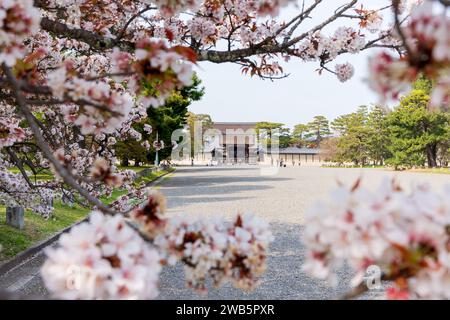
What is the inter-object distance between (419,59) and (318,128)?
88.7 metres

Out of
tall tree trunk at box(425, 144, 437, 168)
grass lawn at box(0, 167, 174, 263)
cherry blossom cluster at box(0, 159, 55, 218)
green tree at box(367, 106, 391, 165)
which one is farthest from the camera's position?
green tree at box(367, 106, 391, 165)

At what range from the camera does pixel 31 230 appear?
8.55 meters

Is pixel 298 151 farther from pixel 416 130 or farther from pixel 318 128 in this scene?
pixel 416 130

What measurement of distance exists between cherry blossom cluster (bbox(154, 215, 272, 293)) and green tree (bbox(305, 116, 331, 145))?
86.7m

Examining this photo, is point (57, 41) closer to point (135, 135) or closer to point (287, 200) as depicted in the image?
point (135, 135)

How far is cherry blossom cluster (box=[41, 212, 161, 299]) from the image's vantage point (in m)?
1.35

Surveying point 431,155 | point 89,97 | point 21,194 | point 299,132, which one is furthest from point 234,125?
point 89,97

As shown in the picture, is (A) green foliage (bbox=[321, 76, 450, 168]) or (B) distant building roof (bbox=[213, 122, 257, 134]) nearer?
(A) green foliage (bbox=[321, 76, 450, 168])

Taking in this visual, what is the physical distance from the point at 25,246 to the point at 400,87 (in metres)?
7.20

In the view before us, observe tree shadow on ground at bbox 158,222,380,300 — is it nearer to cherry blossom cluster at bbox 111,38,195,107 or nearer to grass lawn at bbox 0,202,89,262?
grass lawn at bbox 0,202,89,262

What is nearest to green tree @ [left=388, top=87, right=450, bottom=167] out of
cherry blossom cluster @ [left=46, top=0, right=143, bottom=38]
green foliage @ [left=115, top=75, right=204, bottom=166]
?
green foliage @ [left=115, top=75, right=204, bottom=166]

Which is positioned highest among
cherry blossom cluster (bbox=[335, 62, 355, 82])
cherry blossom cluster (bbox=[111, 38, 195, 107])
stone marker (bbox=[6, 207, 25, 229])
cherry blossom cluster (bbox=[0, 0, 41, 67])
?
cherry blossom cluster (bbox=[335, 62, 355, 82])

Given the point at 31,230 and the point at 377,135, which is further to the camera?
the point at 377,135
